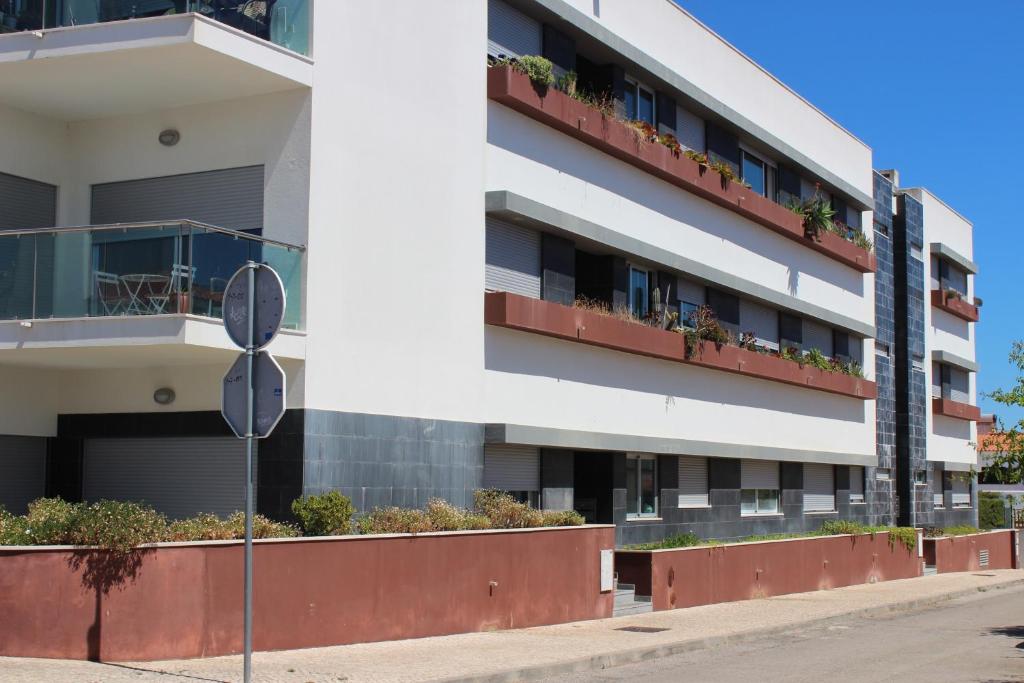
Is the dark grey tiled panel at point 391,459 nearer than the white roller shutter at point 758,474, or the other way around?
the dark grey tiled panel at point 391,459

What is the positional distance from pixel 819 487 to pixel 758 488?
13.9ft

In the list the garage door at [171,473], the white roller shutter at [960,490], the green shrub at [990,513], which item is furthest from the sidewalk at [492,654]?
the green shrub at [990,513]

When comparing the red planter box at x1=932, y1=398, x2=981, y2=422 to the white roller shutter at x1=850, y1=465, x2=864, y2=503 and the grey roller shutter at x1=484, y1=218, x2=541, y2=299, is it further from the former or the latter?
the grey roller shutter at x1=484, y1=218, x2=541, y2=299

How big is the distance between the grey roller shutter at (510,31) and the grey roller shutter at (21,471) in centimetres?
948

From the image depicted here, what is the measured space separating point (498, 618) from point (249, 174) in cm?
688

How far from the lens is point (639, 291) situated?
85.3ft

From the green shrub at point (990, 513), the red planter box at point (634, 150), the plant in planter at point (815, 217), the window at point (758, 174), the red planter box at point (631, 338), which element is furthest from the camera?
the green shrub at point (990, 513)

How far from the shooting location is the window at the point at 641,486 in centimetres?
2523

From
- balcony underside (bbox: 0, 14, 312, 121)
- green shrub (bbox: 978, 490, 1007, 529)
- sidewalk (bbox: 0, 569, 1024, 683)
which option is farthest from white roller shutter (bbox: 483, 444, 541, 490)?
green shrub (bbox: 978, 490, 1007, 529)

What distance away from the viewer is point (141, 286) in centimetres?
1539

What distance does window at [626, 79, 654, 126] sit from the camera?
25984mm

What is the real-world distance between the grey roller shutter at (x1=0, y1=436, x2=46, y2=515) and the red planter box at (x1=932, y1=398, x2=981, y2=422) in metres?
31.8

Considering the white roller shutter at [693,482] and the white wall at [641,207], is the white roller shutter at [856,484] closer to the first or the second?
the white wall at [641,207]

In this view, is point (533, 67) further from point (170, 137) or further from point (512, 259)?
point (170, 137)
